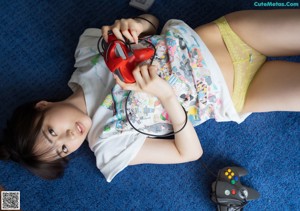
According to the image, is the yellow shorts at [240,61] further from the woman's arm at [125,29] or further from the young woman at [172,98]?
the woman's arm at [125,29]

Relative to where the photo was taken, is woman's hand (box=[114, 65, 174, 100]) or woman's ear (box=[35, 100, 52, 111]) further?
woman's ear (box=[35, 100, 52, 111])

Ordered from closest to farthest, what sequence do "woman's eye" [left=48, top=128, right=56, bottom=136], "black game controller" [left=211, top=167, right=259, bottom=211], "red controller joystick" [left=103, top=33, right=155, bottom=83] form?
"red controller joystick" [left=103, top=33, right=155, bottom=83] → "woman's eye" [left=48, top=128, right=56, bottom=136] → "black game controller" [left=211, top=167, right=259, bottom=211]

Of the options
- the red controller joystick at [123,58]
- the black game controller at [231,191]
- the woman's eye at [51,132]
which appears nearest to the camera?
the red controller joystick at [123,58]

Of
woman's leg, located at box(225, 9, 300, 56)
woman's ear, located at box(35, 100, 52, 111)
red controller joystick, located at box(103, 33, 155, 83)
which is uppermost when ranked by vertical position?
red controller joystick, located at box(103, 33, 155, 83)

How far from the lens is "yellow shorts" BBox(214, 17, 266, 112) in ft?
3.14

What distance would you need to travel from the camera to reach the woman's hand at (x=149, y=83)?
2.46 ft

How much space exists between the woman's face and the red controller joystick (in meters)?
0.22

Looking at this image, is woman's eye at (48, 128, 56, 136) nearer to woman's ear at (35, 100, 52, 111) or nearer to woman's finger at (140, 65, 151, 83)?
woman's ear at (35, 100, 52, 111)

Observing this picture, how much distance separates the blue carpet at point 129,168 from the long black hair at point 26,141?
17 cm

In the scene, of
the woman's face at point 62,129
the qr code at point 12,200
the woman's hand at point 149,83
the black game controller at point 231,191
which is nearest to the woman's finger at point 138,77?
the woman's hand at point 149,83

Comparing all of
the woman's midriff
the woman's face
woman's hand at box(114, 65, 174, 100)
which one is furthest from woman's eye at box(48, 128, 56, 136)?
the woman's midriff

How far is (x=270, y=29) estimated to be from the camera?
2.97 ft

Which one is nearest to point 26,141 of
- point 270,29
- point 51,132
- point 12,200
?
point 51,132

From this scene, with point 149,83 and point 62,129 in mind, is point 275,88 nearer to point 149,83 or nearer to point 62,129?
point 149,83
